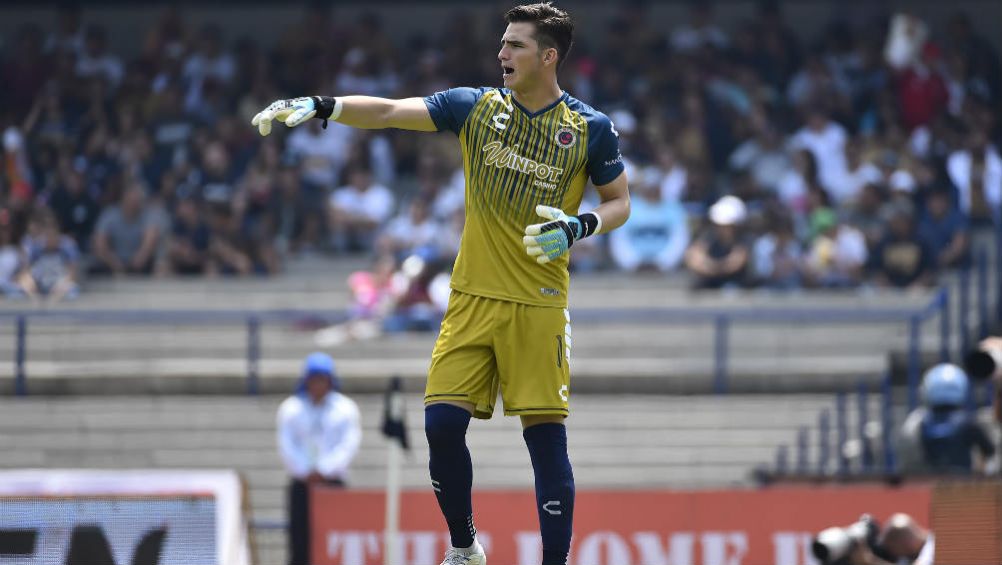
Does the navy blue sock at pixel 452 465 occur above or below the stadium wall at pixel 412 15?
below

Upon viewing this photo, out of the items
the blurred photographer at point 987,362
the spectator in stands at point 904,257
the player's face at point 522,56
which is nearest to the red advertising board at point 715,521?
the blurred photographer at point 987,362

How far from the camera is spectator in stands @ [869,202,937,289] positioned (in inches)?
704

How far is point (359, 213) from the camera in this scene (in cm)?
1964

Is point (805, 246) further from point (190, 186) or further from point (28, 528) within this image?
point (28, 528)

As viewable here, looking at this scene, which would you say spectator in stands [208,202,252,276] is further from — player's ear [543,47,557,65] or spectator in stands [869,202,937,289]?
player's ear [543,47,557,65]

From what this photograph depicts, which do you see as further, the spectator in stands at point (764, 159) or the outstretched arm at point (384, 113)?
the spectator in stands at point (764, 159)

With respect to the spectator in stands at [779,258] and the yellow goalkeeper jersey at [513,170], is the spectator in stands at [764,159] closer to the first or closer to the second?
the spectator in stands at [779,258]

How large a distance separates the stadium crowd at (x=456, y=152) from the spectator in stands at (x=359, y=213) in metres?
0.02

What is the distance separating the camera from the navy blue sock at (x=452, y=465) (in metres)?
7.41

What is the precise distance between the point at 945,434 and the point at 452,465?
→ 22.2 feet

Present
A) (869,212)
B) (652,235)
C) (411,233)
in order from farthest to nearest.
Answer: (652,235) < (411,233) < (869,212)

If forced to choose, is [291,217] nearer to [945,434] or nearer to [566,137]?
[945,434]

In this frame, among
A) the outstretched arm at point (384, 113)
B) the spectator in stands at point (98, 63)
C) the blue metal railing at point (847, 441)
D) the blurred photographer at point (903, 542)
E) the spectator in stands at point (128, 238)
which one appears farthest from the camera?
the spectator in stands at point (98, 63)

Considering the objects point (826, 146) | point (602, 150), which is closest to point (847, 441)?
point (826, 146)
